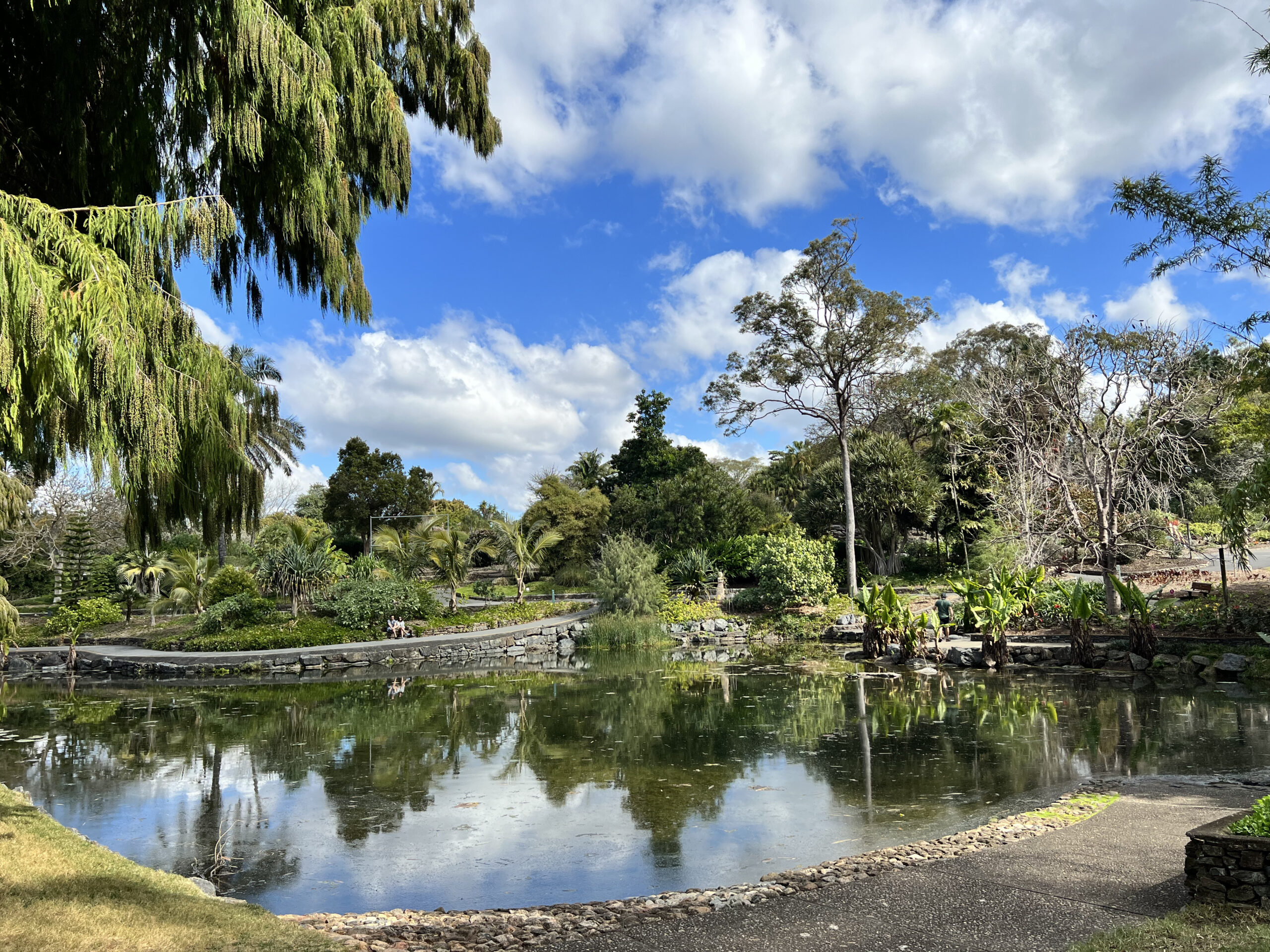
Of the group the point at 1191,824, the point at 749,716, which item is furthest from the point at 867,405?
the point at 1191,824

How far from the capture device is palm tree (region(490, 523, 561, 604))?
2694 centimetres

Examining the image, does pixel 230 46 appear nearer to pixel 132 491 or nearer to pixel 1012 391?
pixel 132 491

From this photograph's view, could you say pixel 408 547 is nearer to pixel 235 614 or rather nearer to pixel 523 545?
pixel 523 545

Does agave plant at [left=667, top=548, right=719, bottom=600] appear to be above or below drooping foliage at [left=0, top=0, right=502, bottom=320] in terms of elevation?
below

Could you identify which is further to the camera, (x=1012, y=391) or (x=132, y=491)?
(x=1012, y=391)

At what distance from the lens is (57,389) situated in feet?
9.68

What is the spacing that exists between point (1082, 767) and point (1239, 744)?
1974mm

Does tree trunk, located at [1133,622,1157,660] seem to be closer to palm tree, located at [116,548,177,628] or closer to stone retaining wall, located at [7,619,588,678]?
stone retaining wall, located at [7,619,588,678]

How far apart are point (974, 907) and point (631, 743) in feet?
19.9

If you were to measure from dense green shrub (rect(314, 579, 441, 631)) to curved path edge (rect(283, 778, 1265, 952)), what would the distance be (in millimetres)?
18473

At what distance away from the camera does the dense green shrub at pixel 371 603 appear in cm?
2200

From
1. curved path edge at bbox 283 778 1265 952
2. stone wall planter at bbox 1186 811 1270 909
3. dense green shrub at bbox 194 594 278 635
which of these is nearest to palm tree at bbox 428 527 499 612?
dense green shrub at bbox 194 594 278 635

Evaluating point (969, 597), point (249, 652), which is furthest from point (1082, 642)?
point (249, 652)

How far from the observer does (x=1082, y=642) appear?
13797 mm
